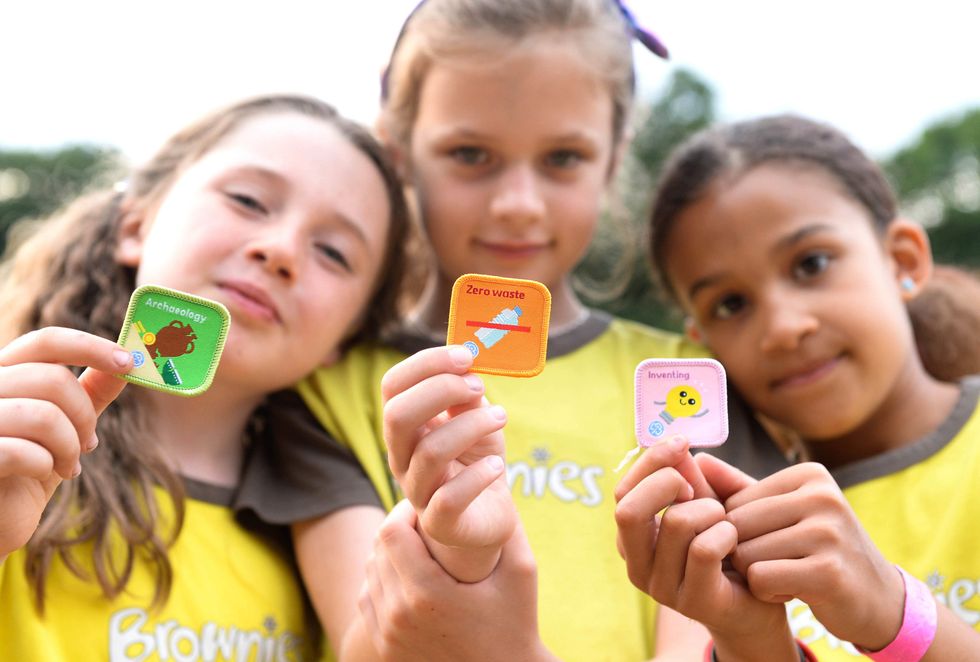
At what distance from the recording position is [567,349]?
2.47 meters

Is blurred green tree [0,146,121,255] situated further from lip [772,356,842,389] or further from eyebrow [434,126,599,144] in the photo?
lip [772,356,842,389]

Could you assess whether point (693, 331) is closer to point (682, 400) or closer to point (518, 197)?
point (518, 197)

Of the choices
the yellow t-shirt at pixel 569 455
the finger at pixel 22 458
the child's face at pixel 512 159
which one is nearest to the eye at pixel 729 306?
the yellow t-shirt at pixel 569 455

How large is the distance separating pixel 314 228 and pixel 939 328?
6.22 ft

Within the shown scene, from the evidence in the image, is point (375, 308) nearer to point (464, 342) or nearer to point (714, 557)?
point (464, 342)

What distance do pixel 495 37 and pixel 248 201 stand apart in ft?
2.66

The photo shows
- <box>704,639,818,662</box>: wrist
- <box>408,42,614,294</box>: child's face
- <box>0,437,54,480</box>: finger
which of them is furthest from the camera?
<box>408,42,614,294</box>: child's face

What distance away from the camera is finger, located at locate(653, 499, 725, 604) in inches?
55.2

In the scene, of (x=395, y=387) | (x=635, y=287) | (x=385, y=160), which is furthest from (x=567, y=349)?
A: (x=635, y=287)

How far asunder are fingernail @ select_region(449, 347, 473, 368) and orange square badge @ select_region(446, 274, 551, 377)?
55mm

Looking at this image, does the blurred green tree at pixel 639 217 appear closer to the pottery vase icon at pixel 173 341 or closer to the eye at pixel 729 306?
the eye at pixel 729 306

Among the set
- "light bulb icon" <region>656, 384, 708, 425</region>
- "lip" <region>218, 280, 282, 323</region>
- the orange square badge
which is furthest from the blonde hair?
"light bulb icon" <region>656, 384, 708, 425</region>

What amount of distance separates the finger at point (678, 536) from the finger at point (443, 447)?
32cm

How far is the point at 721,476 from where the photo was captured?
1529 millimetres
